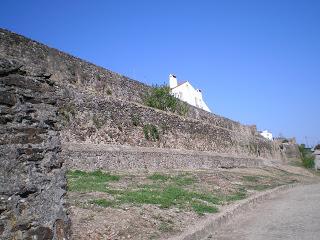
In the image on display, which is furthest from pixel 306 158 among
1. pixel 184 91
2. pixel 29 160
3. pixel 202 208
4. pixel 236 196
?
pixel 29 160

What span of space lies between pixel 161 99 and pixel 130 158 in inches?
329

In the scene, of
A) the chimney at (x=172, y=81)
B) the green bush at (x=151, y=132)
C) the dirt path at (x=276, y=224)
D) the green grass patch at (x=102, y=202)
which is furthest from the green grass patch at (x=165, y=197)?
the chimney at (x=172, y=81)

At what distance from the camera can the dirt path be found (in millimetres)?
7289

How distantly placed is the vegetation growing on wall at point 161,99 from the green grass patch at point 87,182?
10.4 m

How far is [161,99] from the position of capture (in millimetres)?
23797

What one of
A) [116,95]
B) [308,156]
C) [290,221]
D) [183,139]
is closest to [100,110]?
[116,95]

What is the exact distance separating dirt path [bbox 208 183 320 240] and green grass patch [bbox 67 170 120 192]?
10.2 ft

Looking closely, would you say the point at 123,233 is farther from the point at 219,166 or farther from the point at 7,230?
the point at 219,166

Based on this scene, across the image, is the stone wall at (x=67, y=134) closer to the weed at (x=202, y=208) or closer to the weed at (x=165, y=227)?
the weed at (x=165, y=227)

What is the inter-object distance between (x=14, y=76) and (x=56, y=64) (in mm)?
12301

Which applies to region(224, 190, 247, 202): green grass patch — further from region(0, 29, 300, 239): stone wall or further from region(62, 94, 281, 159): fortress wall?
region(62, 94, 281, 159): fortress wall

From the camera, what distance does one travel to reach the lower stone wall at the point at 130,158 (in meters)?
13.1

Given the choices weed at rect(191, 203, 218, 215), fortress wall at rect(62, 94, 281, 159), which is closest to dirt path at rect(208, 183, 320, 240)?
weed at rect(191, 203, 218, 215)

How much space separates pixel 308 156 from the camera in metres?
48.4
